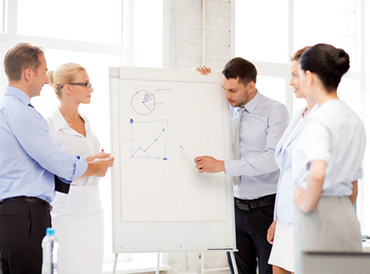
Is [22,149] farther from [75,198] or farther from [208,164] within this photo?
[208,164]

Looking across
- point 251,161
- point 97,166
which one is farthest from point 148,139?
point 251,161

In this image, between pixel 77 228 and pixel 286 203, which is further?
pixel 77 228

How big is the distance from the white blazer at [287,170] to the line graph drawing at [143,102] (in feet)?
2.52

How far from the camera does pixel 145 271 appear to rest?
3.57 metres

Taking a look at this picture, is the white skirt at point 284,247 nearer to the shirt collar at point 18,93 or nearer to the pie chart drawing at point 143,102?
the pie chart drawing at point 143,102

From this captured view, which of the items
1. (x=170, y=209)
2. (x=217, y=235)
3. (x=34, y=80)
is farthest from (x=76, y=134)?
(x=217, y=235)

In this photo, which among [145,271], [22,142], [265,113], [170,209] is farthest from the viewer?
[145,271]

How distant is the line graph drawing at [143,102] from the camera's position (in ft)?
8.38

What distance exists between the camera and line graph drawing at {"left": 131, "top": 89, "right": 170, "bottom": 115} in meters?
2.55

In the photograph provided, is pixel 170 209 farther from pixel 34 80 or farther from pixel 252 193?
pixel 34 80

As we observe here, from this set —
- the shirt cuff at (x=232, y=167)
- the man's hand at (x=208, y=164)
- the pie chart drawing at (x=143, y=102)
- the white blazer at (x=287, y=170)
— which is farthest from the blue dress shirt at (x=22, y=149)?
the white blazer at (x=287, y=170)

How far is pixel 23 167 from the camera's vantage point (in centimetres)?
207

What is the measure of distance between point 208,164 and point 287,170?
488mm

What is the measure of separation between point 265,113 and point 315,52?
0.94m
